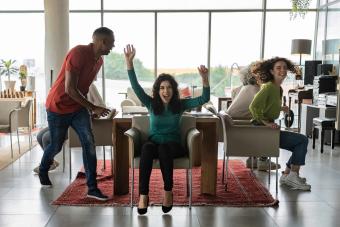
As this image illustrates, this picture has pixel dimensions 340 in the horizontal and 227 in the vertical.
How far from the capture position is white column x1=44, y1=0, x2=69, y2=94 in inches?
268

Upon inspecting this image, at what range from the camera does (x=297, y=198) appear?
3.80m

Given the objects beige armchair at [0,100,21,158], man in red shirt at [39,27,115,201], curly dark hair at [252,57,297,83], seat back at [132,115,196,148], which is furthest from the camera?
beige armchair at [0,100,21,158]

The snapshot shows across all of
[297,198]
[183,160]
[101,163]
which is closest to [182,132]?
[183,160]

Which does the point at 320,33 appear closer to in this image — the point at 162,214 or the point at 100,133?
the point at 100,133

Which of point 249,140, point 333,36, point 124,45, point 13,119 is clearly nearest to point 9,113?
point 13,119

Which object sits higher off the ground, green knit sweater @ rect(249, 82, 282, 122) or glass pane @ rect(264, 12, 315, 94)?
glass pane @ rect(264, 12, 315, 94)

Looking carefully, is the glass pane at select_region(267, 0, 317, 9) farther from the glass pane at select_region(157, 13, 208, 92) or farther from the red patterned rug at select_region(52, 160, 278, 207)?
the red patterned rug at select_region(52, 160, 278, 207)

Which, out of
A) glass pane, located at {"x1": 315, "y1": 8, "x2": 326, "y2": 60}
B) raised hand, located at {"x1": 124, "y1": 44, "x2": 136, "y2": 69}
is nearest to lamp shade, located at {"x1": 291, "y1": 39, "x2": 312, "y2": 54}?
glass pane, located at {"x1": 315, "y1": 8, "x2": 326, "y2": 60}

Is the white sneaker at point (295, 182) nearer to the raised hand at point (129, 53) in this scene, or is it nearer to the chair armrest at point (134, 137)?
the chair armrest at point (134, 137)

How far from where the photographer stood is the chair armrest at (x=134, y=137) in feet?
11.0

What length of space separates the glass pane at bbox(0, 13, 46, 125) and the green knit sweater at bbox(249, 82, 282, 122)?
643cm

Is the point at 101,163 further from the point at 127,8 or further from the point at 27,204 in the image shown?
the point at 127,8

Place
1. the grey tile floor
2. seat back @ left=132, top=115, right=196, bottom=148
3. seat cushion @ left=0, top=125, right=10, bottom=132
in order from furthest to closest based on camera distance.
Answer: seat cushion @ left=0, top=125, right=10, bottom=132 < seat back @ left=132, top=115, right=196, bottom=148 < the grey tile floor

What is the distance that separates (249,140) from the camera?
3.94 metres
